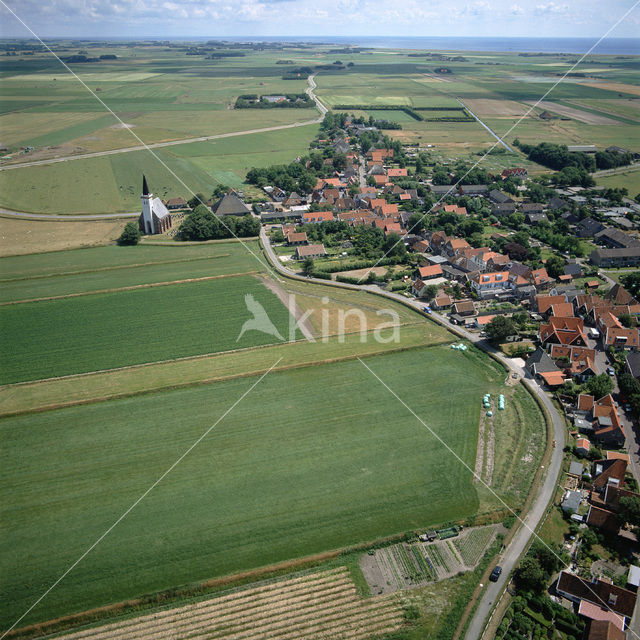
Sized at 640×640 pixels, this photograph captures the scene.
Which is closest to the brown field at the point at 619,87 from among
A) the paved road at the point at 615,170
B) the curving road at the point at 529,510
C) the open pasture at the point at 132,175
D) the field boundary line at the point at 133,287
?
the paved road at the point at 615,170

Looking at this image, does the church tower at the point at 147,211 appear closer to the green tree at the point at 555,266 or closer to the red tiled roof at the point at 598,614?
the green tree at the point at 555,266

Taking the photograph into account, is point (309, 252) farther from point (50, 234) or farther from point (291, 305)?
point (50, 234)

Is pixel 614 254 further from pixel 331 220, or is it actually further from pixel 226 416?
pixel 226 416

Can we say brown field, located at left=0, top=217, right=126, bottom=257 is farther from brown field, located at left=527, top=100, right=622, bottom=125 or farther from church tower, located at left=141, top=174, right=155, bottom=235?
brown field, located at left=527, top=100, right=622, bottom=125

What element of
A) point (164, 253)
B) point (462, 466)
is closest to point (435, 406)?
point (462, 466)

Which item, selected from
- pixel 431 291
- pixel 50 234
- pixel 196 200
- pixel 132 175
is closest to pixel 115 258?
pixel 50 234

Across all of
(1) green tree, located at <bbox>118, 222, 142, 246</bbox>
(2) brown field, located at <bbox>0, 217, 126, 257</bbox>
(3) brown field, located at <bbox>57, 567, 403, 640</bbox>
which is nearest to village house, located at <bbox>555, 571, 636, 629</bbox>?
(3) brown field, located at <bbox>57, 567, 403, 640</bbox>
